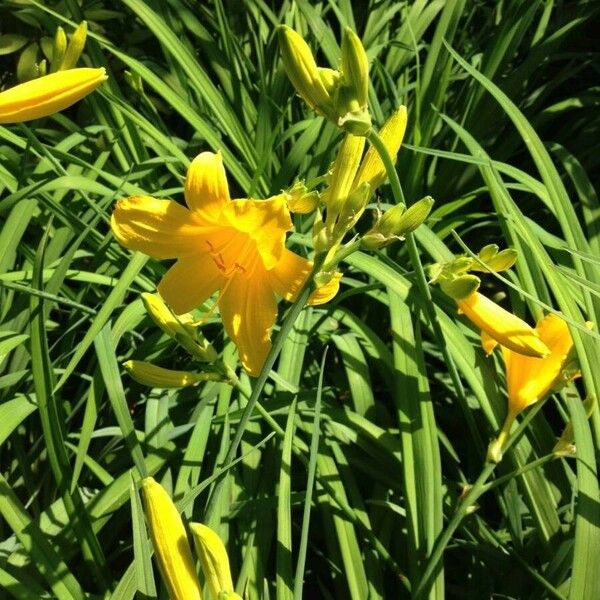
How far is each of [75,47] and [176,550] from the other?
0.95m

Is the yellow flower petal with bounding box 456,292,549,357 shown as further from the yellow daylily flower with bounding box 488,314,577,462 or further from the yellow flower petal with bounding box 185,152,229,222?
the yellow flower petal with bounding box 185,152,229,222

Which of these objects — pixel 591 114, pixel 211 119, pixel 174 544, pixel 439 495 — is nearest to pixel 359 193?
pixel 174 544

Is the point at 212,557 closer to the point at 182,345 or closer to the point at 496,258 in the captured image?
the point at 182,345

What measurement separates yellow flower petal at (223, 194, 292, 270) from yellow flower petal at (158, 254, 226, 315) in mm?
100

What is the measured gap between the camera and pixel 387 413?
1587 millimetres

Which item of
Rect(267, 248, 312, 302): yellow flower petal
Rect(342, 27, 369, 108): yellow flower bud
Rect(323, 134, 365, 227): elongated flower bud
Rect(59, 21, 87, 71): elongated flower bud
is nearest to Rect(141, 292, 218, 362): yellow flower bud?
Rect(267, 248, 312, 302): yellow flower petal

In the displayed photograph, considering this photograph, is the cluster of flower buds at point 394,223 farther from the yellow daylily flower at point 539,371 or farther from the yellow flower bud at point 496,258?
the yellow daylily flower at point 539,371

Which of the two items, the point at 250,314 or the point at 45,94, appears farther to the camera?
the point at 250,314

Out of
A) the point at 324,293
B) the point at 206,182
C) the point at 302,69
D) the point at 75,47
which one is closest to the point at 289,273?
the point at 324,293

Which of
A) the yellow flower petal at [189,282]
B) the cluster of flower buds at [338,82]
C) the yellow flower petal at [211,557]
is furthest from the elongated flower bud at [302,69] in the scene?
the yellow flower petal at [211,557]

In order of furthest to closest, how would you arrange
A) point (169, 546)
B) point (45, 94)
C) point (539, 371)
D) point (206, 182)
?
1. point (539, 371)
2. point (206, 182)
3. point (45, 94)
4. point (169, 546)

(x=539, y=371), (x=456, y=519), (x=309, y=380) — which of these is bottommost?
Answer: (x=309, y=380)

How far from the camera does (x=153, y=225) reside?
0.93m

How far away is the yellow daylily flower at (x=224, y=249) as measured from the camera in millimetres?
881
